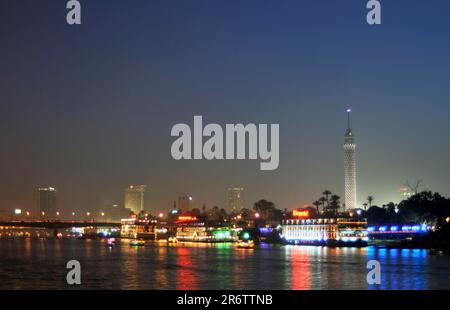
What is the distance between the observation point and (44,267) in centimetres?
9925

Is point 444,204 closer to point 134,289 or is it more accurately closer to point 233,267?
point 233,267

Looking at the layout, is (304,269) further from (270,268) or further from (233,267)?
(233,267)

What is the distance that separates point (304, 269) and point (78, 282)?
1389 inches
